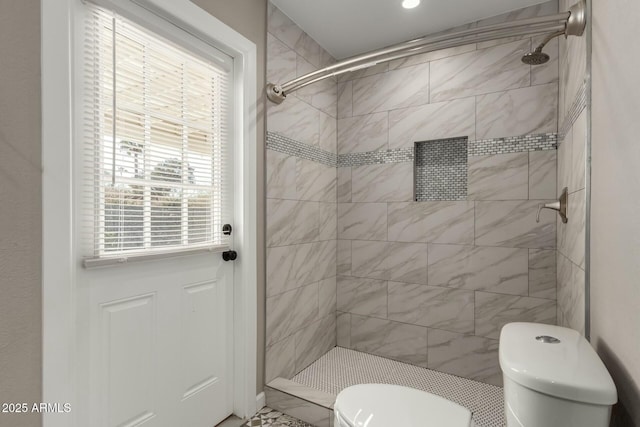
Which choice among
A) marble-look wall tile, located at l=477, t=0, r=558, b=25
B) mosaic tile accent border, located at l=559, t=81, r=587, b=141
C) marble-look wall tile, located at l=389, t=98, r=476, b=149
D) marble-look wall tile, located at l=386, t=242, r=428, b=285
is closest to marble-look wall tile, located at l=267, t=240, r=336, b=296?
marble-look wall tile, located at l=386, t=242, r=428, b=285

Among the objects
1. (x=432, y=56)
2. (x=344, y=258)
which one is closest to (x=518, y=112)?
(x=432, y=56)

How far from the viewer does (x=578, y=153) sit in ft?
4.72

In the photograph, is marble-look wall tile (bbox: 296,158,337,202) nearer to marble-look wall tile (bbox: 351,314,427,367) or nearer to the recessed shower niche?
the recessed shower niche

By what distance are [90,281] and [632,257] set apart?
1786 mm

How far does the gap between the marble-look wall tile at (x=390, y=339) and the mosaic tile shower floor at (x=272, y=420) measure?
3.15ft

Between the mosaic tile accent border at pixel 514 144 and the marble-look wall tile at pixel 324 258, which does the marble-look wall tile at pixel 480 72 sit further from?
the marble-look wall tile at pixel 324 258

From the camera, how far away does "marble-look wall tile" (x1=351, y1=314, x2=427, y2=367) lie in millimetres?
2512

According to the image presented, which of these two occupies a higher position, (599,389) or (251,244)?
(251,244)

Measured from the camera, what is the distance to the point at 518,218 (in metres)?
2.18

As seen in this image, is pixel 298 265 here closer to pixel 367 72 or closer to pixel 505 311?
pixel 505 311

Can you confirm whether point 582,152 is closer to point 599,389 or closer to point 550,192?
point 550,192

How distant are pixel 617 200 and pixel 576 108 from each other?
787mm
